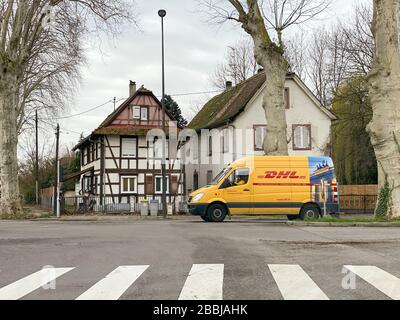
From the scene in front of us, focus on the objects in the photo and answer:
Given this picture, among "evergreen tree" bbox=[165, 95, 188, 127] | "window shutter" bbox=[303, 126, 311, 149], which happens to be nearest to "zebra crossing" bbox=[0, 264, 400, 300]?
"window shutter" bbox=[303, 126, 311, 149]

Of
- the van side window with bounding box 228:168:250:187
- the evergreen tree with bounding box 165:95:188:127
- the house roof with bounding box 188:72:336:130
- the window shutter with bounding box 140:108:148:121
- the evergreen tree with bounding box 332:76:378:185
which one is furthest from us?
the evergreen tree with bounding box 165:95:188:127

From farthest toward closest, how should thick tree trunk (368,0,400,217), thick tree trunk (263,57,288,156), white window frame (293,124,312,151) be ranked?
white window frame (293,124,312,151)
thick tree trunk (263,57,288,156)
thick tree trunk (368,0,400,217)

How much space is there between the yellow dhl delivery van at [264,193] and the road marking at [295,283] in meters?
13.4

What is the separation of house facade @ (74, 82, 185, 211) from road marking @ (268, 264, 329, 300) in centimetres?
3134

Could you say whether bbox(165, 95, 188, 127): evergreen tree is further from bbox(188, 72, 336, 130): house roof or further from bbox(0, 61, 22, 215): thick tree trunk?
bbox(0, 61, 22, 215): thick tree trunk

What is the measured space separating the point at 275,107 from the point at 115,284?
721 inches

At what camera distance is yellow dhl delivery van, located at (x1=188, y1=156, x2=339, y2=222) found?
2220cm

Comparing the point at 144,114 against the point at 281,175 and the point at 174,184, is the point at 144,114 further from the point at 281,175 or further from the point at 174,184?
the point at 281,175

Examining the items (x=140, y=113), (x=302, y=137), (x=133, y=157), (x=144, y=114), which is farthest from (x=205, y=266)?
(x=144, y=114)

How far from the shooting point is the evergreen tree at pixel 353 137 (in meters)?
41.5

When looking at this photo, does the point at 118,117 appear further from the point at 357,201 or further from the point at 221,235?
the point at 221,235

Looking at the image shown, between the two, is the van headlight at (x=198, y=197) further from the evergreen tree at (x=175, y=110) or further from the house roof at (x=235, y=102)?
the evergreen tree at (x=175, y=110)
